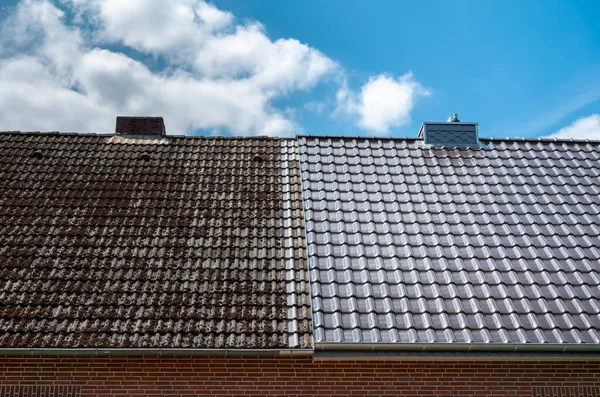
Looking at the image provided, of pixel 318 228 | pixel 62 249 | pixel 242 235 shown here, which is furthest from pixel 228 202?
pixel 62 249

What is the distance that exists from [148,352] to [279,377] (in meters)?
1.54

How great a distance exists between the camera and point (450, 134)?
1073 cm

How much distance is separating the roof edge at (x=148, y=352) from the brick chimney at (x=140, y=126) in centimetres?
586

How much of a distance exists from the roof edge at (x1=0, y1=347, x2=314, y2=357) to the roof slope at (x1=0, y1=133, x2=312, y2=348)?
0.23ft

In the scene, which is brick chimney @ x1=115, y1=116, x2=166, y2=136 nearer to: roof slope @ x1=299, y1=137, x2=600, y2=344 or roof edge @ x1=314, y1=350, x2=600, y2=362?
roof slope @ x1=299, y1=137, x2=600, y2=344

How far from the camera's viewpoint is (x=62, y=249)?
25.4 feet

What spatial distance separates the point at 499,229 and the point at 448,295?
6.08ft

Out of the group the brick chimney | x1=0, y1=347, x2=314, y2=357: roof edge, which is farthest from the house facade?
the brick chimney

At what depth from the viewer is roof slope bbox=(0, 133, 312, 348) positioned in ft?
21.3

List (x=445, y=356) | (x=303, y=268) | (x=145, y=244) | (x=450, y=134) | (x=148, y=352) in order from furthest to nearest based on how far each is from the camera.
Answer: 1. (x=450, y=134)
2. (x=145, y=244)
3. (x=303, y=268)
4. (x=445, y=356)
5. (x=148, y=352)

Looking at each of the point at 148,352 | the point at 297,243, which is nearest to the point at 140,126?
the point at 297,243

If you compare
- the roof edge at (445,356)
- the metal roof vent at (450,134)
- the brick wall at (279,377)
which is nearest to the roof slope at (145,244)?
the brick wall at (279,377)

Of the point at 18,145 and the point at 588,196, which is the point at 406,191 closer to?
the point at 588,196

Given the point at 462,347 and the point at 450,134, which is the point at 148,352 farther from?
the point at 450,134
